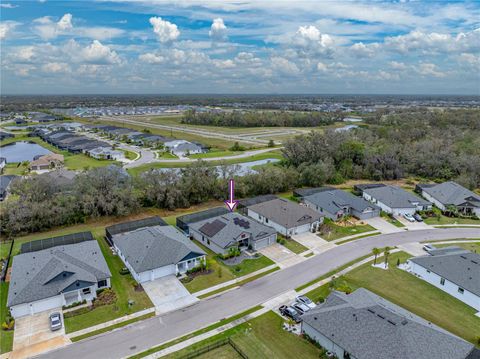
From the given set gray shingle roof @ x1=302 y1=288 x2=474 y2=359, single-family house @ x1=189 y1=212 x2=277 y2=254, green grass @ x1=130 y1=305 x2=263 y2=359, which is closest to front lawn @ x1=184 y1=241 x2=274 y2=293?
single-family house @ x1=189 y1=212 x2=277 y2=254

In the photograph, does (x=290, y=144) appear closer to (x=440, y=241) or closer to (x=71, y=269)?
(x=440, y=241)

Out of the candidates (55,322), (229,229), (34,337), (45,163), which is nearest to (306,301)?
(229,229)

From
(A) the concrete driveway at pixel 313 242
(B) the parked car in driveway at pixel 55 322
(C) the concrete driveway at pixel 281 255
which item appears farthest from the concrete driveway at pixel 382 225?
(B) the parked car in driveway at pixel 55 322

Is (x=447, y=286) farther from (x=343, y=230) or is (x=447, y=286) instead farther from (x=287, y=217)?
(x=287, y=217)

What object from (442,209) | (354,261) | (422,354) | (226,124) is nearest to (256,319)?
(422,354)

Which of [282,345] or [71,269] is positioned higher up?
[71,269]

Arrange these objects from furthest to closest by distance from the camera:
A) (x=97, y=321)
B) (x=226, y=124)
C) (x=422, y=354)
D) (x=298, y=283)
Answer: (x=226, y=124) → (x=298, y=283) → (x=97, y=321) → (x=422, y=354)

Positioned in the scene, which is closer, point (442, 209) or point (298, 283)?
point (298, 283)
